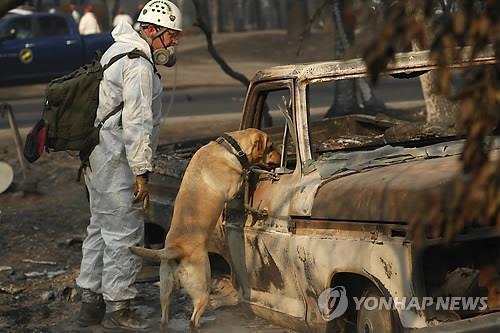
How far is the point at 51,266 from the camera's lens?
31.8ft

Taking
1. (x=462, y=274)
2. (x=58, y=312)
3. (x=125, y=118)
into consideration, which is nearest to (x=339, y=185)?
(x=462, y=274)

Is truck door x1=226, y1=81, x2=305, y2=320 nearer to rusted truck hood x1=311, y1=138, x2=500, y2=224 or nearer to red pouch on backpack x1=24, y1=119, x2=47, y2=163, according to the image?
rusted truck hood x1=311, y1=138, x2=500, y2=224

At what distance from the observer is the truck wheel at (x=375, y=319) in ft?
16.9

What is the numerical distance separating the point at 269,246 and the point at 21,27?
2211 cm

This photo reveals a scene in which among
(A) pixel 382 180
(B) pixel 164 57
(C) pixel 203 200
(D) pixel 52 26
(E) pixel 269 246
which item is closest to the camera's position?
(A) pixel 382 180

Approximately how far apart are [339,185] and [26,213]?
6865 millimetres

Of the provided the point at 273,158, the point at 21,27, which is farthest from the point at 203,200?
the point at 21,27

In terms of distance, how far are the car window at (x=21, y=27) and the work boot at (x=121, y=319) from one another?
20429mm

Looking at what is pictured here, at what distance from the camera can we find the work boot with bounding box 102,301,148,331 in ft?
24.2

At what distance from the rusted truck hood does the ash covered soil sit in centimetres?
120

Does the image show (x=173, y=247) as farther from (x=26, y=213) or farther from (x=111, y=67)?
(x=26, y=213)

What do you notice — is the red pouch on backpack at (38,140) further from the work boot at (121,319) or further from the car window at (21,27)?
the car window at (21,27)

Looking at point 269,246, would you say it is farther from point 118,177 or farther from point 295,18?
point 295,18

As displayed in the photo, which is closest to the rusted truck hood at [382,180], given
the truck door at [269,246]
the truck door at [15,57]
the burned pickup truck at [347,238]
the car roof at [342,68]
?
the burned pickup truck at [347,238]
